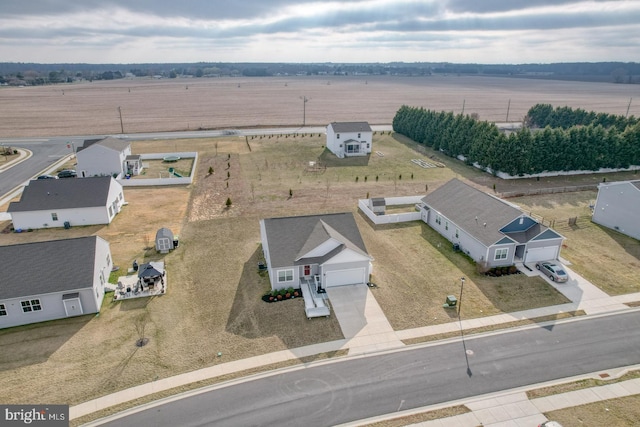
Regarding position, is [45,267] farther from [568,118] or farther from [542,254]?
[568,118]

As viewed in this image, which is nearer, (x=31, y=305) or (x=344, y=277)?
(x=31, y=305)

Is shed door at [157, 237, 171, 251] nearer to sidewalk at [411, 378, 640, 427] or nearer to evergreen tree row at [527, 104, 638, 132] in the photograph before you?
sidewalk at [411, 378, 640, 427]

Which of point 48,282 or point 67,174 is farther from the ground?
point 48,282

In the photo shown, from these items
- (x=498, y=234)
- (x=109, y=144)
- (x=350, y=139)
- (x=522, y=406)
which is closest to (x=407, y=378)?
(x=522, y=406)

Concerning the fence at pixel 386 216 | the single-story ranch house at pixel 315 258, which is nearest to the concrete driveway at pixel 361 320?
the single-story ranch house at pixel 315 258

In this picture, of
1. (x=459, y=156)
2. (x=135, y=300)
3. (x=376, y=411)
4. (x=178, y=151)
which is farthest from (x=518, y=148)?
(x=178, y=151)

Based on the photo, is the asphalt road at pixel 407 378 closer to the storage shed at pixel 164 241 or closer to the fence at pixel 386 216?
the storage shed at pixel 164 241

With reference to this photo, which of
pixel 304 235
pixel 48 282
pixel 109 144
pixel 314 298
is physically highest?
pixel 109 144

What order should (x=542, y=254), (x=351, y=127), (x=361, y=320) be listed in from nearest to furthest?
(x=361, y=320) < (x=542, y=254) < (x=351, y=127)
